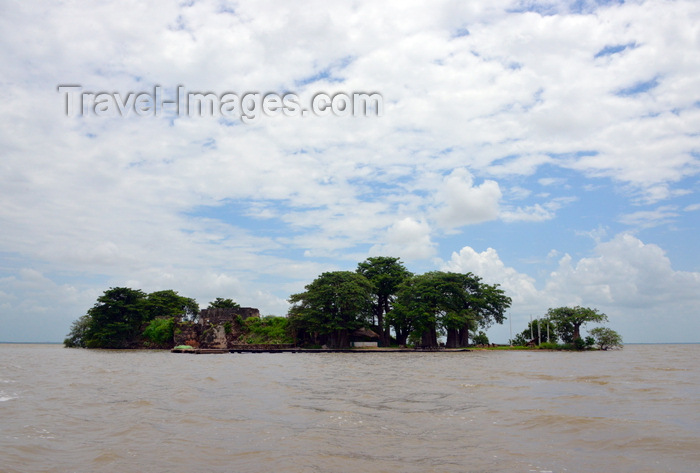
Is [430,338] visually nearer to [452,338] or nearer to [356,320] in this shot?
[452,338]

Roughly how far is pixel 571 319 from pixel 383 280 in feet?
69.3

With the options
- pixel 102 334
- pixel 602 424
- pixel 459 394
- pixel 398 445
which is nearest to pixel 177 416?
pixel 398 445

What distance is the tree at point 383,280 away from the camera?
160 feet

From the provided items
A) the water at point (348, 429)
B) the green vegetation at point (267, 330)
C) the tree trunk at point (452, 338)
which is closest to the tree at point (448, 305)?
the tree trunk at point (452, 338)

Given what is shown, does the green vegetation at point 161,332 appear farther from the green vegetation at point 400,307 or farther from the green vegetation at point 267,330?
the green vegetation at point 400,307

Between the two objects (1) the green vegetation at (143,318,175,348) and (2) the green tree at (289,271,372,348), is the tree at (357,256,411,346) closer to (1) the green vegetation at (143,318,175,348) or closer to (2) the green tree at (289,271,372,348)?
(2) the green tree at (289,271,372,348)

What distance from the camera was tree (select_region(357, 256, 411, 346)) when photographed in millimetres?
48719

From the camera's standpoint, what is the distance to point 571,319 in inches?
1989

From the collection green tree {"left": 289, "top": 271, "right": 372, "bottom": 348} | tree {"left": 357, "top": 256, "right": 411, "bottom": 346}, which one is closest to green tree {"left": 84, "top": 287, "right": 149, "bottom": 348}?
green tree {"left": 289, "top": 271, "right": 372, "bottom": 348}

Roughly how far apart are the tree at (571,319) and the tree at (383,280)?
58.0 feet

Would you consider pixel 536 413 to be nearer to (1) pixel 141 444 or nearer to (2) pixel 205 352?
(1) pixel 141 444

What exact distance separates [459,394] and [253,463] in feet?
23.0

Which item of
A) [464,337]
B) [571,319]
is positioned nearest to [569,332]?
[571,319]

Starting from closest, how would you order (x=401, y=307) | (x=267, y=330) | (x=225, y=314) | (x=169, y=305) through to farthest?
1. (x=401, y=307)
2. (x=267, y=330)
3. (x=225, y=314)
4. (x=169, y=305)
